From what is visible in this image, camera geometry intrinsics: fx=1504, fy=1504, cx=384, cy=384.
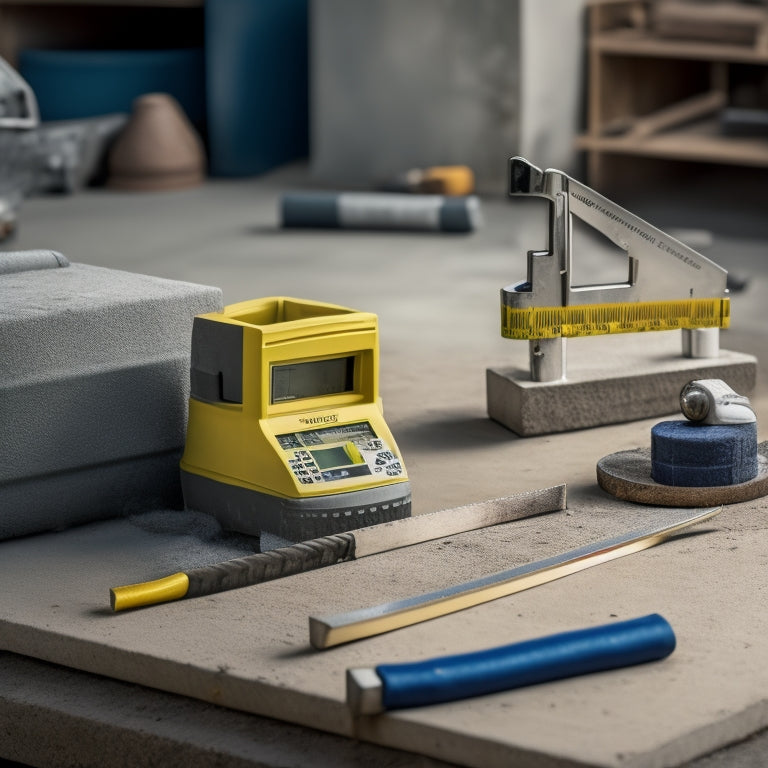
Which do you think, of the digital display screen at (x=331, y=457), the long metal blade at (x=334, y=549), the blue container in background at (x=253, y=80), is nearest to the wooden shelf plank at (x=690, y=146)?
the blue container in background at (x=253, y=80)

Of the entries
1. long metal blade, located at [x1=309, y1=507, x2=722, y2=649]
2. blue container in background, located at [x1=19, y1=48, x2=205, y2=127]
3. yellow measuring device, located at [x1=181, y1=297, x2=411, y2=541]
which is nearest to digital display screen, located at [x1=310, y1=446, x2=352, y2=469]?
yellow measuring device, located at [x1=181, y1=297, x2=411, y2=541]

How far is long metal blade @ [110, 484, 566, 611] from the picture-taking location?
83.6 inches

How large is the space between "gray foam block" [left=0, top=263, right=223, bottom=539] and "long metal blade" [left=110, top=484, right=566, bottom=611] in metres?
0.35

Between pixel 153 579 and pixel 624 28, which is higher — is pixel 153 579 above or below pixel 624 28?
below

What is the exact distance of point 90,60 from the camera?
22.1 ft

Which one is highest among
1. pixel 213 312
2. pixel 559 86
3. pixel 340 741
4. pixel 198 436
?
pixel 559 86

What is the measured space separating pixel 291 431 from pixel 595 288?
0.86m

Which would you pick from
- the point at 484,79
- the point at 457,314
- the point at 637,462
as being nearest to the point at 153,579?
the point at 637,462

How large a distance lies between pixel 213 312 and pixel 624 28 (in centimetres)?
410

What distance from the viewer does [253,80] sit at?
670cm

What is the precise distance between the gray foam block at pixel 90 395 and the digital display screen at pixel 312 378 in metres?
0.27

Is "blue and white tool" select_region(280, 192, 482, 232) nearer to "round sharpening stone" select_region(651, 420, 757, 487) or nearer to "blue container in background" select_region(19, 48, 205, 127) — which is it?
"blue container in background" select_region(19, 48, 205, 127)

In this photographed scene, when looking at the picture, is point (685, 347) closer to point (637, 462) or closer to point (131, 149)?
point (637, 462)

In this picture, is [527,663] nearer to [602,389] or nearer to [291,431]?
[291,431]
